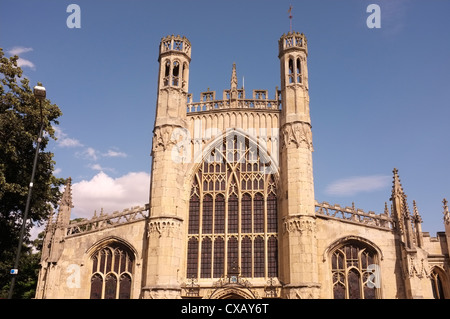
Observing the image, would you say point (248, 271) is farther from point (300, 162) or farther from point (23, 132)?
point (23, 132)

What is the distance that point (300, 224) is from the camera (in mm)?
24578

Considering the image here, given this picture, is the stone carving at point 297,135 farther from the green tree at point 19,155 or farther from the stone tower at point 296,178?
the green tree at point 19,155

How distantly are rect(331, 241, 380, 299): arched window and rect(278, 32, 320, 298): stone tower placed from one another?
1785mm

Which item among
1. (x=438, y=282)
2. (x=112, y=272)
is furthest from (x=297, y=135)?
(x=438, y=282)

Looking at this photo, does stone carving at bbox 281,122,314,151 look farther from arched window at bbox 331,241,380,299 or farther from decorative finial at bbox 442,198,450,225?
decorative finial at bbox 442,198,450,225

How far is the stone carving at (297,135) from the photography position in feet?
87.7

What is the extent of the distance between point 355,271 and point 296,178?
21.4 feet

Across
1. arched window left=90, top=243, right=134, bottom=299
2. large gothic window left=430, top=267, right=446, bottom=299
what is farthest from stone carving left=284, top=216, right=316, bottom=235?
large gothic window left=430, top=267, right=446, bottom=299

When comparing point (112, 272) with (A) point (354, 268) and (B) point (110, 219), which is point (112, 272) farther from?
(A) point (354, 268)

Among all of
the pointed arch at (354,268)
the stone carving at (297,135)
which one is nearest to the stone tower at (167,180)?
the stone carving at (297,135)

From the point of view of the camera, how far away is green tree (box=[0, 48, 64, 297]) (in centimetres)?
2419

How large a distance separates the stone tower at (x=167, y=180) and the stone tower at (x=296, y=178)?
21.2 feet
